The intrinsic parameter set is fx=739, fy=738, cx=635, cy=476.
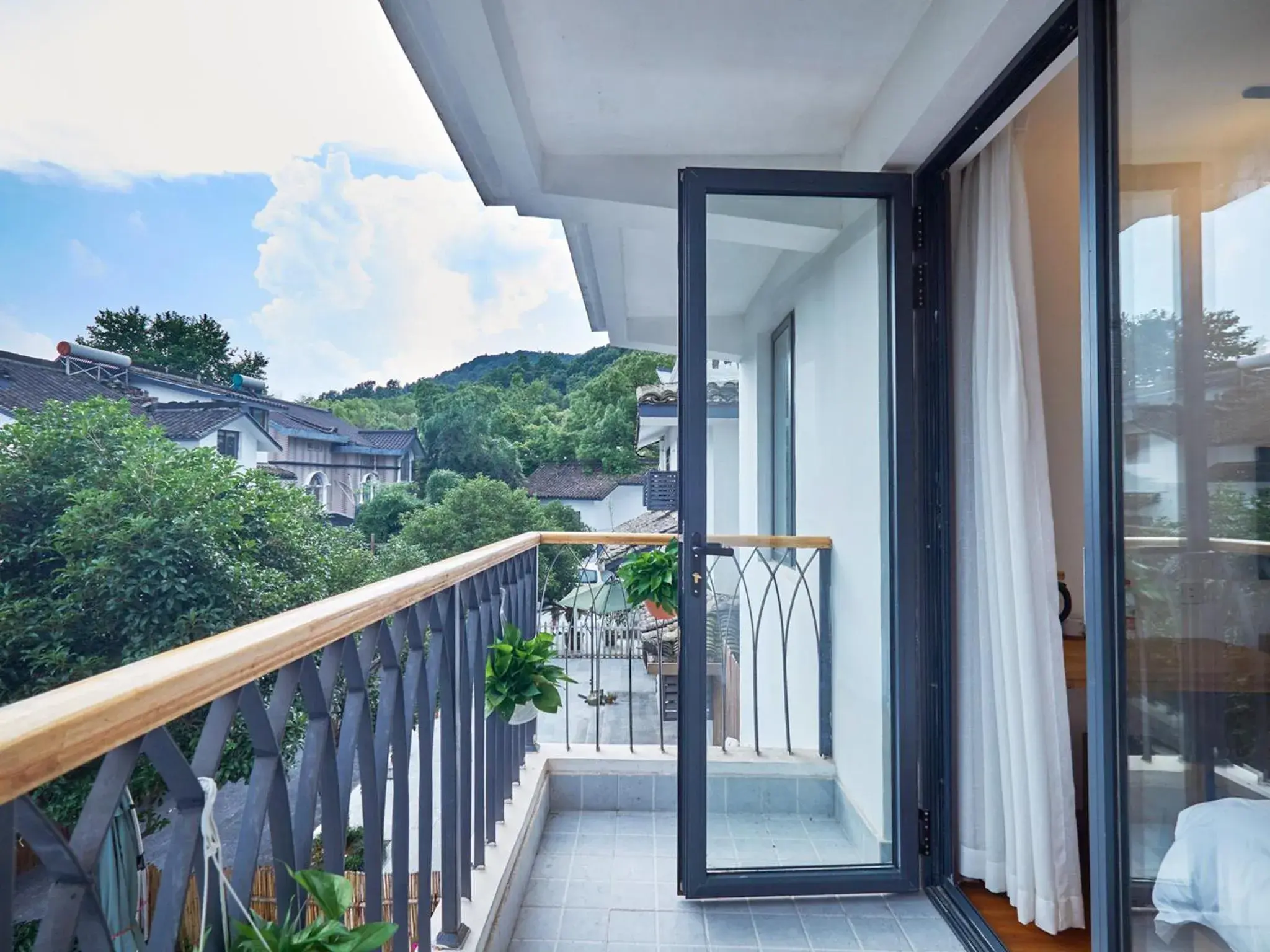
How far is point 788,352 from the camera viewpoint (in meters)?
2.07

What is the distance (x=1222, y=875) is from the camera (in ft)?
3.06

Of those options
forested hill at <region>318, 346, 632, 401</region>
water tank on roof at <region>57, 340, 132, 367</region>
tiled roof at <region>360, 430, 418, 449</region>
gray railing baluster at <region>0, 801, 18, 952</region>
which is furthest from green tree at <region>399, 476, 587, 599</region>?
gray railing baluster at <region>0, 801, 18, 952</region>

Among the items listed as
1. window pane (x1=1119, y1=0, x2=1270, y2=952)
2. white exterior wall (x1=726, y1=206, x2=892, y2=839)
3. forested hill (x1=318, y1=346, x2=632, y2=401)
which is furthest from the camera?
forested hill (x1=318, y1=346, x2=632, y2=401)

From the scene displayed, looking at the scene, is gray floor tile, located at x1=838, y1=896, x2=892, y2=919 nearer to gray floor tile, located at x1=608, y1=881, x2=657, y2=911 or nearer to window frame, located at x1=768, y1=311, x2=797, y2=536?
gray floor tile, located at x1=608, y1=881, x2=657, y2=911

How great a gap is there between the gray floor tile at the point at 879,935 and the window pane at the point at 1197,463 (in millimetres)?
706

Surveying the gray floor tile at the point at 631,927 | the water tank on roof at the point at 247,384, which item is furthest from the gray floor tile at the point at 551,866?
the water tank on roof at the point at 247,384

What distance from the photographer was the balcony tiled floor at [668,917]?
1.70m

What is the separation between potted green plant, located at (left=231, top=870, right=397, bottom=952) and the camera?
0.67 metres

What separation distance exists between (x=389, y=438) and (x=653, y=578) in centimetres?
1649

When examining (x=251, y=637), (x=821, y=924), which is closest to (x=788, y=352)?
(x=821, y=924)

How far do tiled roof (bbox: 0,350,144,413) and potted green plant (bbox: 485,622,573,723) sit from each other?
39.4 ft

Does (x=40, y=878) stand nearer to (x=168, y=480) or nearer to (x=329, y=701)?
(x=329, y=701)

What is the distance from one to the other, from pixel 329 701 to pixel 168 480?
11.3m

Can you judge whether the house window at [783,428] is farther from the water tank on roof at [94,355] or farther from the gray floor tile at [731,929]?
the water tank on roof at [94,355]
